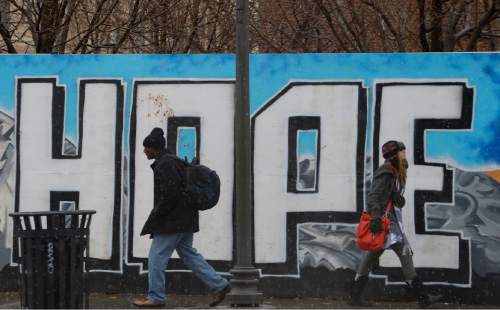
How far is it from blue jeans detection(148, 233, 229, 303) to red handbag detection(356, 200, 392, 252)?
140cm

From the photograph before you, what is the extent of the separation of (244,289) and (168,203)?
3.62ft

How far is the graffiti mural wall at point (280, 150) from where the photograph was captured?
9281 millimetres

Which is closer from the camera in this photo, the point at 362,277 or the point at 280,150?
the point at 362,277

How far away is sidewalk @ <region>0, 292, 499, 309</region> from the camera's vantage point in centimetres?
904

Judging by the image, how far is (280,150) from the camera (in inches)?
375

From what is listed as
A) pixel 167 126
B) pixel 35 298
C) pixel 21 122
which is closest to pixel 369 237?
pixel 167 126

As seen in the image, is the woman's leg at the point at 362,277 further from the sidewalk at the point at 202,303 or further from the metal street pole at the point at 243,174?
the metal street pole at the point at 243,174

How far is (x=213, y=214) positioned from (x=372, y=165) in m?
1.77

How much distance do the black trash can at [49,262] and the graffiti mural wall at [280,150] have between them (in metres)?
2.27

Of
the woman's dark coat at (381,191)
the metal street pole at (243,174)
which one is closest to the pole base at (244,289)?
the metal street pole at (243,174)

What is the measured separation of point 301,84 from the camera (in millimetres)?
9484

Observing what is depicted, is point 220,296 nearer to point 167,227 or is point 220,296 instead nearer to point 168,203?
point 167,227

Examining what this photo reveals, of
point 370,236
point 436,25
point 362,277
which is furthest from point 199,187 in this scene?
point 436,25

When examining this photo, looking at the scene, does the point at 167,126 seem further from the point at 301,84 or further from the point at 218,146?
the point at 301,84
